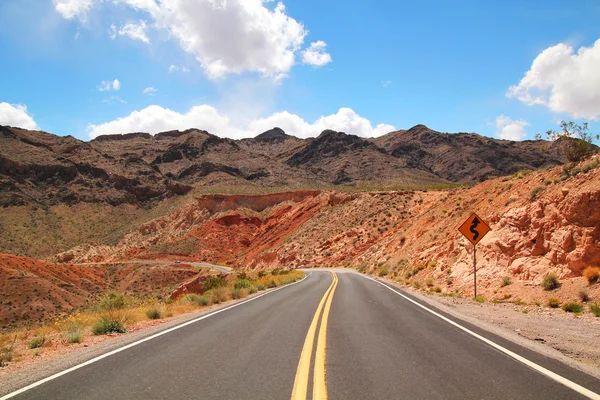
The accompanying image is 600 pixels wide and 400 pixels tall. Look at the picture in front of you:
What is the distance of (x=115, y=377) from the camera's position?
5.61 m

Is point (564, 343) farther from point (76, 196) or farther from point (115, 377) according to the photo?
point (76, 196)

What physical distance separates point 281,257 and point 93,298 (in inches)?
1047

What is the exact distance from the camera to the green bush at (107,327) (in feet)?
32.5

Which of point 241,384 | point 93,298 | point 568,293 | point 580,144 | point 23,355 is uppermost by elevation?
point 580,144

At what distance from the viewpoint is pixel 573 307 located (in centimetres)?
1069

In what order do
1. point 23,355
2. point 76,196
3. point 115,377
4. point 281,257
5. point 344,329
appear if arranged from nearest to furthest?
point 115,377, point 23,355, point 344,329, point 281,257, point 76,196

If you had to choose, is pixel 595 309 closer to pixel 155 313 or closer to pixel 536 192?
pixel 536 192

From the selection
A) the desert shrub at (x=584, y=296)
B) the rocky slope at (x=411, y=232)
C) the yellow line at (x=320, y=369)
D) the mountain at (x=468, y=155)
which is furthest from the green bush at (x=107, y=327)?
the mountain at (x=468, y=155)

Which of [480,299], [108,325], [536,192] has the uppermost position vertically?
[536,192]

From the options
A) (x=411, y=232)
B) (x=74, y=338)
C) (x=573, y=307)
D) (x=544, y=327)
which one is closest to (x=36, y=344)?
(x=74, y=338)

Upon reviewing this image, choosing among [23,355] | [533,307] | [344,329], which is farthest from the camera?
[533,307]

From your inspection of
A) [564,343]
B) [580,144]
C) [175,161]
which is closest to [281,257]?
[580,144]

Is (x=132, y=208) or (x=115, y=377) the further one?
(x=132, y=208)

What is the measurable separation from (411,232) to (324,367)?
34104 millimetres
